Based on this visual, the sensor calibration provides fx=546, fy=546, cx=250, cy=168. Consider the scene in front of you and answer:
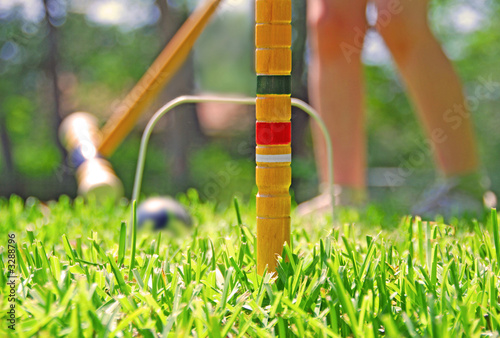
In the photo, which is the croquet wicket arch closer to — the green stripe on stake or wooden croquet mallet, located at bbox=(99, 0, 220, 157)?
the green stripe on stake

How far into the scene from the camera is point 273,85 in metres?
0.86

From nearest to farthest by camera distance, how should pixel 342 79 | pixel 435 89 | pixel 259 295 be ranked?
pixel 259 295, pixel 435 89, pixel 342 79

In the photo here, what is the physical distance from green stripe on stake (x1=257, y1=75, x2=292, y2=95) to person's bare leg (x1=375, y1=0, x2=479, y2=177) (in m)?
0.97

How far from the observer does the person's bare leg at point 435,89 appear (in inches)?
66.0

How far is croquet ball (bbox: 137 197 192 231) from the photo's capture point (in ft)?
5.12

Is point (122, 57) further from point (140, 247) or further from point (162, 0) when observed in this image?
point (140, 247)

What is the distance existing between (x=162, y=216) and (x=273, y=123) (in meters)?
0.79

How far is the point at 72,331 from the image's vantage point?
670 millimetres

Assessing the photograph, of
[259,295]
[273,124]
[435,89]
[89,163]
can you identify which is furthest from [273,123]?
[89,163]

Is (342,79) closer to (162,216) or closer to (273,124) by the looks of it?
(162,216)

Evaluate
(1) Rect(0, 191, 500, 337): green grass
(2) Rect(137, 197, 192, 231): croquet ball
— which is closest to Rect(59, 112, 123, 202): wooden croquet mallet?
(2) Rect(137, 197, 192, 231): croquet ball

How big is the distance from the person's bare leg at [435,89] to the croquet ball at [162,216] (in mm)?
816


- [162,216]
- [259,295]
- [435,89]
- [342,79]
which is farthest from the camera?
[342,79]

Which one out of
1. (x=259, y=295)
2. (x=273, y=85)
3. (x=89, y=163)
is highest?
(x=273, y=85)
